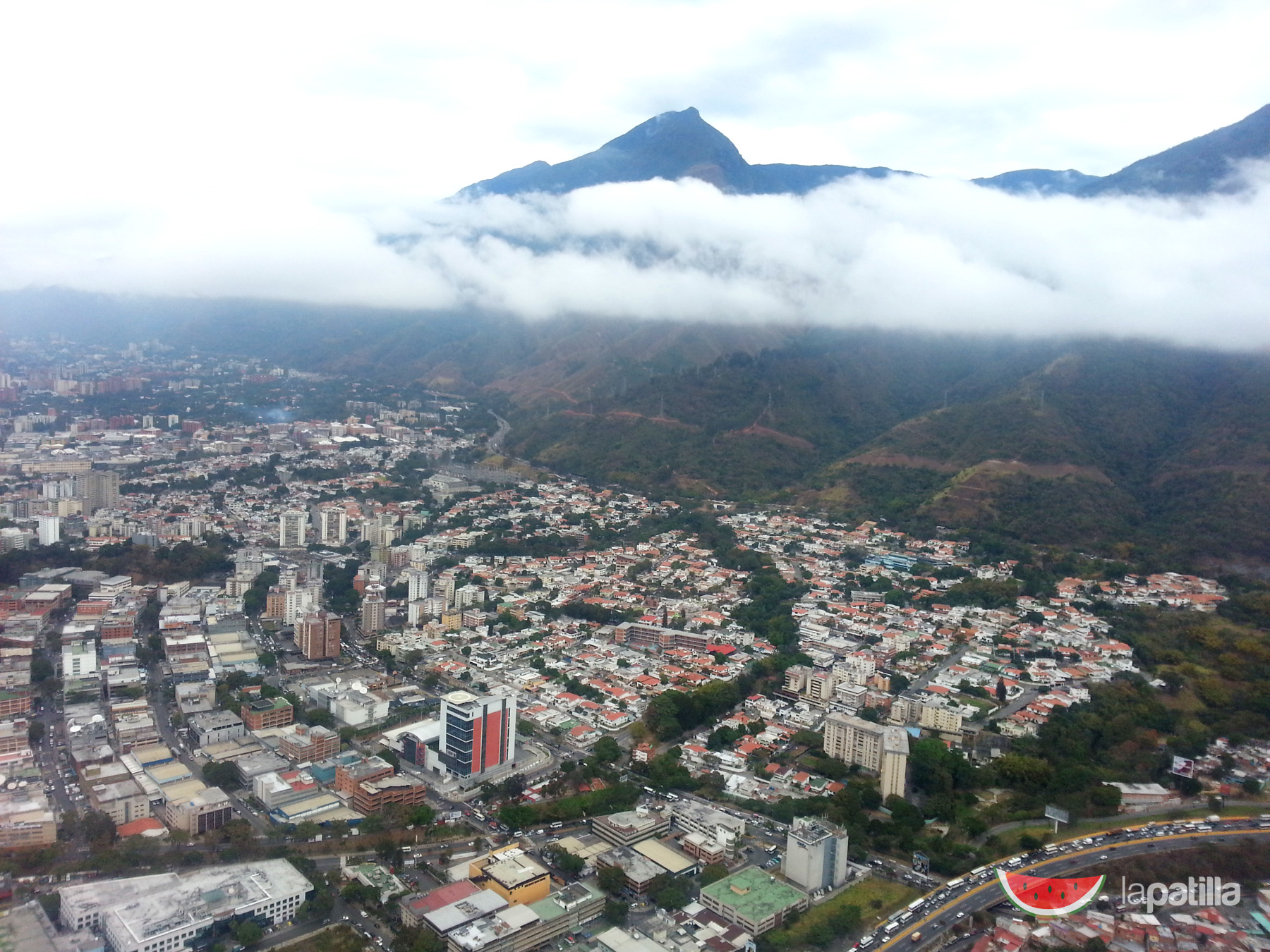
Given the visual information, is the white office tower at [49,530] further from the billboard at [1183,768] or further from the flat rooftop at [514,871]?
the billboard at [1183,768]

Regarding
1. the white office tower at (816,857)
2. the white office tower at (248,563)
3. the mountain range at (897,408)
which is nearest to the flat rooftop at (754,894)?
the white office tower at (816,857)

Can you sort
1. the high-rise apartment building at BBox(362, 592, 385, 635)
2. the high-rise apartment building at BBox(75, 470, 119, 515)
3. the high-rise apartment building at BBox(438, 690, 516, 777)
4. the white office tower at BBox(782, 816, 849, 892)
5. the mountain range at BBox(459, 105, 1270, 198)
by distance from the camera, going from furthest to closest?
the mountain range at BBox(459, 105, 1270, 198) → the high-rise apartment building at BBox(75, 470, 119, 515) → the high-rise apartment building at BBox(362, 592, 385, 635) → the high-rise apartment building at BBox(438, 690, 516, 777) → the white office tower at BBox(782, 816, 849, 892)

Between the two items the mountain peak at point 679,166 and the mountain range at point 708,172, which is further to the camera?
the mountain peak at point 679,166

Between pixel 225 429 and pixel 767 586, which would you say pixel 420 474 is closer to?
pixel 225 429

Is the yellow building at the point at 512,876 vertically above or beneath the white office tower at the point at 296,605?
above

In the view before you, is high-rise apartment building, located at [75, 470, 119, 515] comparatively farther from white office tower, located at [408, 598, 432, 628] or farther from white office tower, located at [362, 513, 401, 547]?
white office tower, located at [408, 598, 432, 628]

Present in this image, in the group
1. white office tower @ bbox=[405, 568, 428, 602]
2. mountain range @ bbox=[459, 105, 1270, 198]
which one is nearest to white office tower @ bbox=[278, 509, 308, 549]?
white office tower @ bbox=[405, 568, 428, 602]

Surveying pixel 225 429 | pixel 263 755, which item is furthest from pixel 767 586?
pixel 225 429
